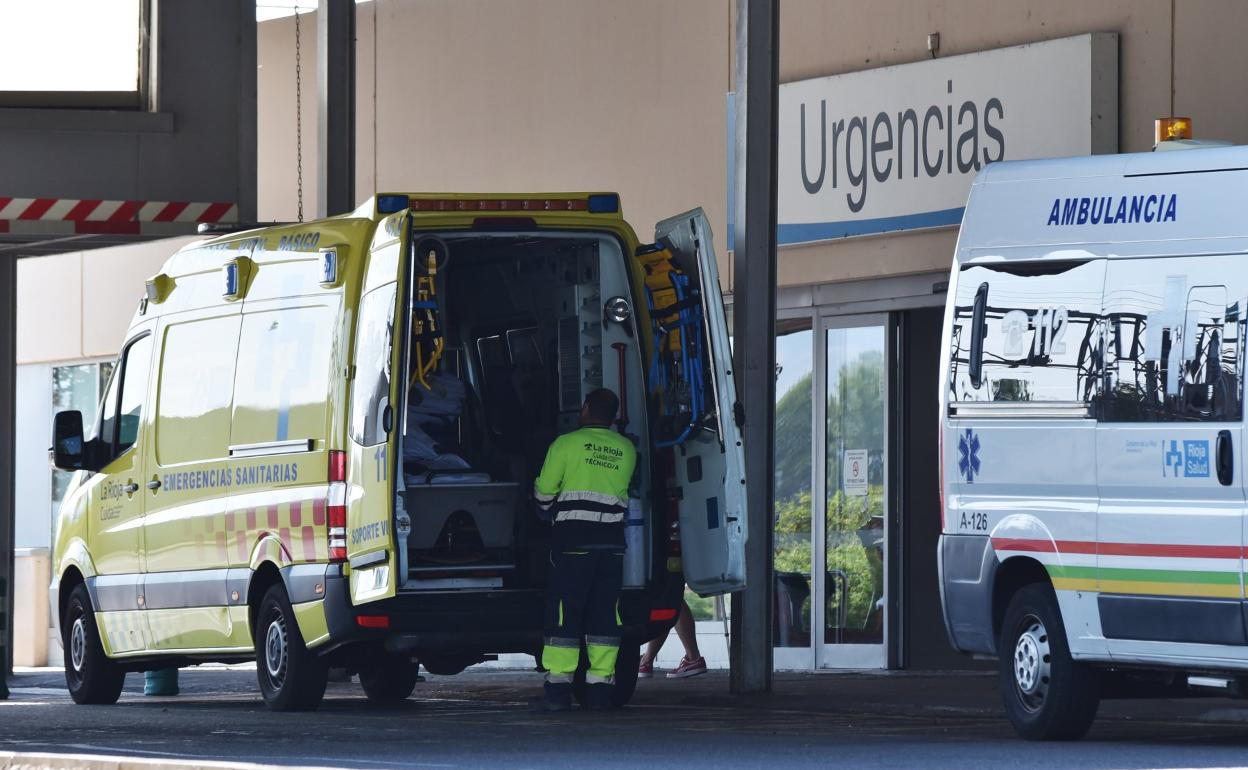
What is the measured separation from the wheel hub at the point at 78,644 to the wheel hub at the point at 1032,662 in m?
6.89

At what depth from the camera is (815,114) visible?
58.5 ft

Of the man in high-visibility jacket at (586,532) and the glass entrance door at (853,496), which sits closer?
the man in high-visibility jacket at (586,532)

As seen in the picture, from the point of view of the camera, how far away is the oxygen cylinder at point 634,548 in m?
13.4

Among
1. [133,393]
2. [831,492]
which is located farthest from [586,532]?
[831,492]

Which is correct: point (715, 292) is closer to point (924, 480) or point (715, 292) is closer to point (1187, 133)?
point (1187, 133)

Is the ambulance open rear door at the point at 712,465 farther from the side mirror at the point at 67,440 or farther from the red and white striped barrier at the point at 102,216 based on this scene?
the red and white striped barrier at the point at 102,216

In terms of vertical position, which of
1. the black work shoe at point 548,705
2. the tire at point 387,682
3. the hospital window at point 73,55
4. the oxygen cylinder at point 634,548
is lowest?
the tire at point 387,682

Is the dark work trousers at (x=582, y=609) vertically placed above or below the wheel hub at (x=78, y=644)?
above

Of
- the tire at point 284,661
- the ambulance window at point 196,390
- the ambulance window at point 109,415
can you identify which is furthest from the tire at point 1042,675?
the ambulance window at point 109,415

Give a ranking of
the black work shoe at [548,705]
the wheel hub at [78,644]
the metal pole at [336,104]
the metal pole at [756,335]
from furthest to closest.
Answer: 1. the metal pole at [336,104]
2. the wheel hub at [78,644]
3. the metal pole at [756,335]
4. the black work shoe at [548,705]

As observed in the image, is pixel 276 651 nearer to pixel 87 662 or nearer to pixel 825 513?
pixel 87 662

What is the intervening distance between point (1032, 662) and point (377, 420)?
3536 millimetres

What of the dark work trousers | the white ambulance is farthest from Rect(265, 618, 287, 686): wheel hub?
the white ambulance

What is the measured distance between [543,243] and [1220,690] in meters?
4.66
